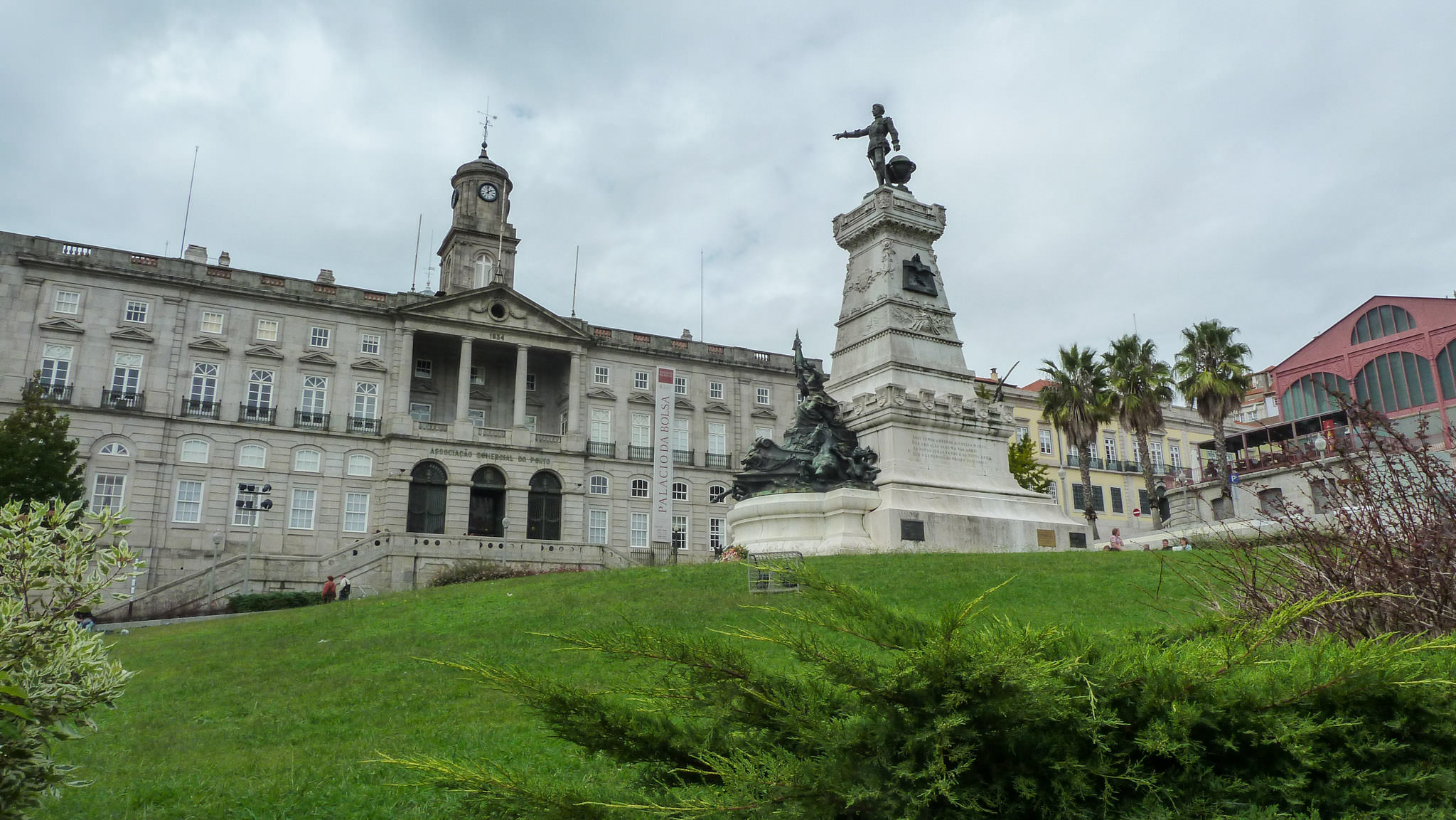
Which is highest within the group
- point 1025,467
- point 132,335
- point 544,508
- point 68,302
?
point 68,302

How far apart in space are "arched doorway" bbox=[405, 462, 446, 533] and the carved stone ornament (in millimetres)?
29305

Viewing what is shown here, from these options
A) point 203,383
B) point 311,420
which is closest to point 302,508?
point 311,420

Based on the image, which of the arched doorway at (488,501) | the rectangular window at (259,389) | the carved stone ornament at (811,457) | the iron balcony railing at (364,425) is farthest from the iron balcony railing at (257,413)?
the carved stone ornament at (811,457)

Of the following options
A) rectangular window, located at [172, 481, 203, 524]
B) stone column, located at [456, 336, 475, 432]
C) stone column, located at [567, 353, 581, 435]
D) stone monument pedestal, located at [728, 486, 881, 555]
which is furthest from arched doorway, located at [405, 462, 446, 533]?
stone monument pedestal, located at [728, 486, 881, 555]

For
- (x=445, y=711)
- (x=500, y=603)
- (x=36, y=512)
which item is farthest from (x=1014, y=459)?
(x=36, y=512)

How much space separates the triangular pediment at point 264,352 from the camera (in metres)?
48.8

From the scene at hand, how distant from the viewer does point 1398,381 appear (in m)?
49.0

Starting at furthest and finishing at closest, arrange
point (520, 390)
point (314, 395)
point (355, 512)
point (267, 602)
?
point (520, 390) < point (314, 395) < point (355, 512) < point (267, 602)

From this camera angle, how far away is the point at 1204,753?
117 inches

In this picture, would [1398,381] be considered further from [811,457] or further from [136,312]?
[136,312]

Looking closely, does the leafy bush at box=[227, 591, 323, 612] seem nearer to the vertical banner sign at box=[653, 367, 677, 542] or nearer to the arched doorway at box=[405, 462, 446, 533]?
the arched doorway at box=[405, 462, 446, 533]

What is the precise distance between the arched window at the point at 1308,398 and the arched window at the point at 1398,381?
1.26m

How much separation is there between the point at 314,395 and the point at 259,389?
2.56m

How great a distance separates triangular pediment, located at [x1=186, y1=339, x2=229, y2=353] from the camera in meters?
47.8
